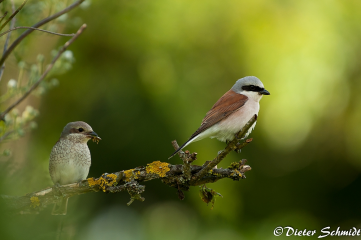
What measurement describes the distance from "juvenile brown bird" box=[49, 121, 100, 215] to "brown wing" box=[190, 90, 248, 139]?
0.72 meters

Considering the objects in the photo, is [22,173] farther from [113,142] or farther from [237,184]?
[113,142]

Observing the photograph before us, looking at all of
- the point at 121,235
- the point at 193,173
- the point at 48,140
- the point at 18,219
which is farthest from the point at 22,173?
the point at 48,140

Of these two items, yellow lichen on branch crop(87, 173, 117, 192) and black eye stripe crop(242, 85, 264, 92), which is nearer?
yellow lichen on branch crop(87, 173, 117, 192)

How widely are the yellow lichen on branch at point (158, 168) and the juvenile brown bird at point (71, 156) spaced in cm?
100

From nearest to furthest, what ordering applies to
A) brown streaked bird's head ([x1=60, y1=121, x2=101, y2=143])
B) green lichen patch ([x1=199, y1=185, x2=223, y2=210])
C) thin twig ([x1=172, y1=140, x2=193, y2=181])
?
thin twig ([x1=172, y1=140, x2=193, y2=181]), green lichen patch ([x1=199, y1=185, x2=223, y2=210]), brown streaked bird's head ([x1=60, y1=121, x2=101, y2=143])

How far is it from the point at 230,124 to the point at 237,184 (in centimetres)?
188

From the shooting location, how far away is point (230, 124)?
2623 millimetres

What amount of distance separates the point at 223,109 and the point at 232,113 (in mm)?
85

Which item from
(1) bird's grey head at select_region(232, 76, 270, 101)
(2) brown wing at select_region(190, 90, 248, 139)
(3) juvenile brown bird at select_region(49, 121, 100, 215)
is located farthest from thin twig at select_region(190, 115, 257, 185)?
(1) bird's grey head at select_region(232, 76, 270, 101)

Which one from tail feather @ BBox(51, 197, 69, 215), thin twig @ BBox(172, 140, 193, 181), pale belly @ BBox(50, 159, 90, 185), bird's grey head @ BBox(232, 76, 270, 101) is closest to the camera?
tail feather @ BBox(51, 197, 69, 215)

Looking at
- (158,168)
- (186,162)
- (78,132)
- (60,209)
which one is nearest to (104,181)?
(158,168)

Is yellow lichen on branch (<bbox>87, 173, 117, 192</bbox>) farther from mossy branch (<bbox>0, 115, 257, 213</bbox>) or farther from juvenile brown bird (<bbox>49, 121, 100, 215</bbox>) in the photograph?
juvenile brown bird (<bbox>49, 121, 100, 215</bbox>)

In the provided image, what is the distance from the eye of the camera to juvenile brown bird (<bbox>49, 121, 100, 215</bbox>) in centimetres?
257

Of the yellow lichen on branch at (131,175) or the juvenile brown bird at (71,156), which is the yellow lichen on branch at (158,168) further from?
the juvenile brown bird at (71,156)
